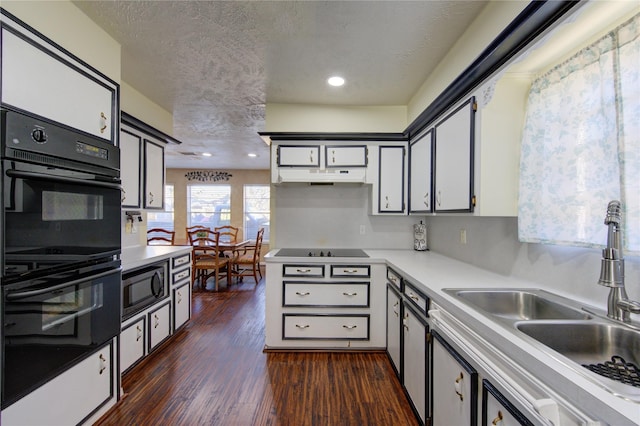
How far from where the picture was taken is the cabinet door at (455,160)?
69.0 inches

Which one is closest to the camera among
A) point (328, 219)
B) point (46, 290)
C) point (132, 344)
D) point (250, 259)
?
point (46, 290)

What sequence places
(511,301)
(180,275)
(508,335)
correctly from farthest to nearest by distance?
1. (180,275)
2. (511,301)
3. (508,335)

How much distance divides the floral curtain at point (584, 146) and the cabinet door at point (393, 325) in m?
1.03

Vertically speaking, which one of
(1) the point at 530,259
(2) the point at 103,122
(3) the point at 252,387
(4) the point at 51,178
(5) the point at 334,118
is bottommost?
(3) the point at 252,387

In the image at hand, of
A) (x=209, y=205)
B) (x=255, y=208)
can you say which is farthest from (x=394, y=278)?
(x=209, y=205)

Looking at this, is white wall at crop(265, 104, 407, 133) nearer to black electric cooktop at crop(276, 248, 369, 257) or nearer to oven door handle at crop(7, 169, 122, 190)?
black electric cooktop at crop(276, 248, 369, 257)

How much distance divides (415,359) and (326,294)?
1.00 meters

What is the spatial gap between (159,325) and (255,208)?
4.81m

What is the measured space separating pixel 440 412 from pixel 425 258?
1329 mm

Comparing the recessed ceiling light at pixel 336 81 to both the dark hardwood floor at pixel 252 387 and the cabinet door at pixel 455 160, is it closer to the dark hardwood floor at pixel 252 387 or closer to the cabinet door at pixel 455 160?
the cabinet door at pixel 455 160

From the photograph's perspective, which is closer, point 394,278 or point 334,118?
point 394,278

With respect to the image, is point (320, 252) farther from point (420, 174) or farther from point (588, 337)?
point (588, 337)

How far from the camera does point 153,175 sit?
9.44ft

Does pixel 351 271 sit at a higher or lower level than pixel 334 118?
lower
